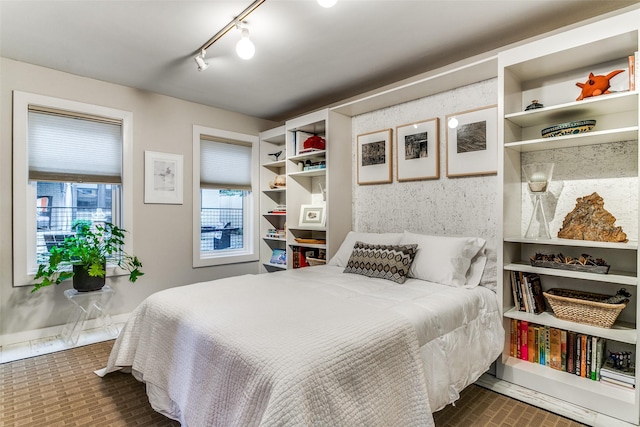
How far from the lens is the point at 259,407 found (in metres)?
1.16

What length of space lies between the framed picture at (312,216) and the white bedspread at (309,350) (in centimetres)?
139

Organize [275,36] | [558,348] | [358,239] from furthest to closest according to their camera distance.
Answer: [358,239]
[275,36]
[558,348]

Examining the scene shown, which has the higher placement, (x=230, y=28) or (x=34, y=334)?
(x=230, y=28)

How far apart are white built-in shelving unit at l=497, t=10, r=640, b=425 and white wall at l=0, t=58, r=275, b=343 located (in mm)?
3158

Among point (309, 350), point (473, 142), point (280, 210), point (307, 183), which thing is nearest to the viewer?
point (309, 350)

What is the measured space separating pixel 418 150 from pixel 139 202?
2946 millimetres

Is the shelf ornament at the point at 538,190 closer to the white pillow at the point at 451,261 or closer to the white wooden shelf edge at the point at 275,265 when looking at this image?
the white pillow at the point at 451,261

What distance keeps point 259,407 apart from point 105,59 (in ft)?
10.0

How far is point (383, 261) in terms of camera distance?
2.55 meters

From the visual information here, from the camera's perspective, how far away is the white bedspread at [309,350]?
119cm

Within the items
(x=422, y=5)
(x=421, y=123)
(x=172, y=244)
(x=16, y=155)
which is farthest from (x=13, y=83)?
(x=421, y=123)

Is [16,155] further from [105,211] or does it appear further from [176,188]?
[176,188]

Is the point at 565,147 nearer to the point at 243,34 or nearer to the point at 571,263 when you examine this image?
the point at 571,263

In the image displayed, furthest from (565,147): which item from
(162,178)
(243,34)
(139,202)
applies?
(139,202)
